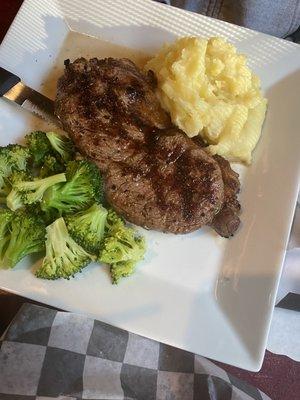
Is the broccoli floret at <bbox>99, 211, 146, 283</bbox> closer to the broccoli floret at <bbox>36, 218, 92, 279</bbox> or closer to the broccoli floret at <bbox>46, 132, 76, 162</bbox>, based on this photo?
the broccoli floret at <bbox>36, 218, 92, 279</bbox>

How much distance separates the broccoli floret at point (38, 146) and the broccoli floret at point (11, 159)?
0.03 metres

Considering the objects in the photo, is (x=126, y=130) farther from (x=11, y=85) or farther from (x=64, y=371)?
(x=64, y=371)

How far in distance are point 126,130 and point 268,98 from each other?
81cm

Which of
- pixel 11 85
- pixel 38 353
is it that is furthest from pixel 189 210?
pixel 11 85

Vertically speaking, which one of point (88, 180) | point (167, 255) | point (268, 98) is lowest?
point (167, 255)

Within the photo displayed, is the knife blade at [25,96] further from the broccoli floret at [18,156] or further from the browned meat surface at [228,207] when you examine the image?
the browned meat surface at [228,207]

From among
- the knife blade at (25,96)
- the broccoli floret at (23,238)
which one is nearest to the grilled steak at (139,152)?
the knife blade at (25,96)

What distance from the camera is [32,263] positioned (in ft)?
7.85

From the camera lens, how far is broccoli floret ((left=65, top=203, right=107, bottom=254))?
2320 mm

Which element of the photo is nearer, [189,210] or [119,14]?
[189,210]

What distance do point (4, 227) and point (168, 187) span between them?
77 cm

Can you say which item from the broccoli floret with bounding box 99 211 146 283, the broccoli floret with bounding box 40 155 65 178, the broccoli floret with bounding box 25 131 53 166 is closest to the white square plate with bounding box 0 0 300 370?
the broccoli floret with bounding box 99 211 146 283

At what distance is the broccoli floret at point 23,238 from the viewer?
2281 mm

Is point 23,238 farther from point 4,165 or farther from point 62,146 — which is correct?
point 62,146
